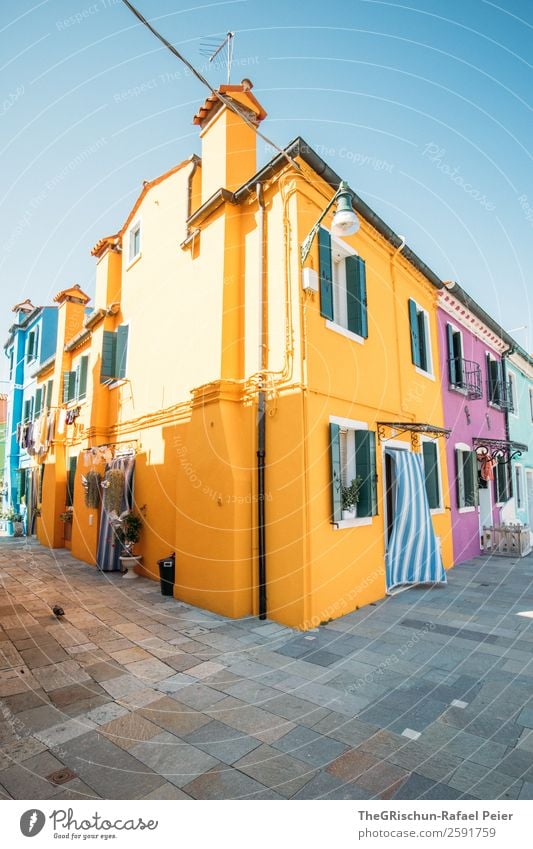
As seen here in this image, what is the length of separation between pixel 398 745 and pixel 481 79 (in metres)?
7.28

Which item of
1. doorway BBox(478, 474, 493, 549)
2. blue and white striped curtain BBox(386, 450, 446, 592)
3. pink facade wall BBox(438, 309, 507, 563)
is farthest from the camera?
doorway BBox(478, 474, 493, 549)

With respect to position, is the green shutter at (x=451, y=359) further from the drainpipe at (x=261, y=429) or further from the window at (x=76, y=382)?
the window at (x=76, y=382)

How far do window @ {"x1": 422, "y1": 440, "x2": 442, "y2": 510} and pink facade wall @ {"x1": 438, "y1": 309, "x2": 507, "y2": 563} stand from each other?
1031mm

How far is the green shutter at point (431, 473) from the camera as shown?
383 inches

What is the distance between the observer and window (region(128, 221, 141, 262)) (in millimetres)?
11438

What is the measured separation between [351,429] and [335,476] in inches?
53.2

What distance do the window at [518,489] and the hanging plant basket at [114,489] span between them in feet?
45.0

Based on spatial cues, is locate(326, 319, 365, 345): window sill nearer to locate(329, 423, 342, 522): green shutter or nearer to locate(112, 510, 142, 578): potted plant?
locate(329, 423, 342, 522): green shutter

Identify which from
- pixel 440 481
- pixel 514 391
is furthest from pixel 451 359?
pixel 514 391

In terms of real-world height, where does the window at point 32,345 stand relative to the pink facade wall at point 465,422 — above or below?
above

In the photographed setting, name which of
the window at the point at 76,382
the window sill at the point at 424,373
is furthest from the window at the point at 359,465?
the window at the point at 76,382

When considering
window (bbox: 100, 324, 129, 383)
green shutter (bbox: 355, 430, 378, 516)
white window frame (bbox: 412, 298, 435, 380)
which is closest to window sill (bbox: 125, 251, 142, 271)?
window (bbox: 100, 324, 129, 383)

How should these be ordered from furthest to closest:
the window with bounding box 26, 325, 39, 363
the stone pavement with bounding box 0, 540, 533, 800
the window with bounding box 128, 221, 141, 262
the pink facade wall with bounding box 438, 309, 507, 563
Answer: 1. the window with bounding box 26, 325, 39, 363
2. the window with bounding box 128, 221, 141, 262
3. the pink facade wall with bounding box 438, 309, 507, 563
4. the stone pavement with bounding box 0, 540, 533, 800
